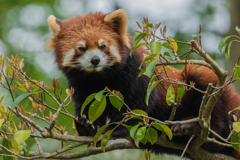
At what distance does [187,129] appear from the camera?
286cm

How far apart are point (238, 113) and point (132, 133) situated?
1.67 metres

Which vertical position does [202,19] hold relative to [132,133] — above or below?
above

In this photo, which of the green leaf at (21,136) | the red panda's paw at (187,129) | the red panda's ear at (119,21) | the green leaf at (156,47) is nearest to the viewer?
the green leaf at (156,47)

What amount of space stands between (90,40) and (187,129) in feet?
4.72

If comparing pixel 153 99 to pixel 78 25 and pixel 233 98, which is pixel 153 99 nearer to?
pixel 233 98

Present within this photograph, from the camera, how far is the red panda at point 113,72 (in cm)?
312

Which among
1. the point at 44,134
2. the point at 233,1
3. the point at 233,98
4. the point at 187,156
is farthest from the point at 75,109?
the point at 233,1

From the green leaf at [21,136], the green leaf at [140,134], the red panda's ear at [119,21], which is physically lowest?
the green leaf at [140,134]

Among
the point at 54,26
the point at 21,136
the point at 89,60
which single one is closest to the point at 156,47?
the point at 21,136

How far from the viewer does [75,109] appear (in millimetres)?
3592

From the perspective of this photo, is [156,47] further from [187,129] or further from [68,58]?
[68,58]

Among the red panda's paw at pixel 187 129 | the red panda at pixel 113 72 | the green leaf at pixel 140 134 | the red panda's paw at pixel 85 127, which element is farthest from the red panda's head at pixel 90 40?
the green leaf at pixel 140 134

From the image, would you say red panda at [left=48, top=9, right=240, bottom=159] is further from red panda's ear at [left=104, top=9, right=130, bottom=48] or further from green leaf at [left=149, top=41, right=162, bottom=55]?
green leaf at [left=149, top=41, right=162, bottom=55]

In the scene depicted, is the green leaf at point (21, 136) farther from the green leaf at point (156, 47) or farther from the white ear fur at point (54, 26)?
the white ear fur at point (54, 26)
